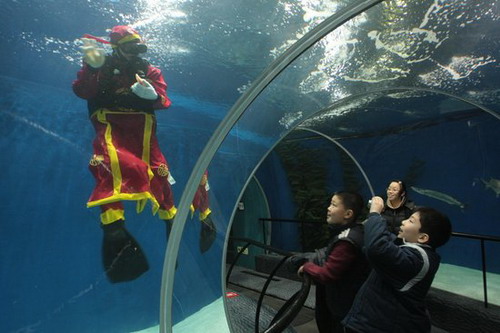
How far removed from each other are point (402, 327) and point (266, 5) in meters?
2.25

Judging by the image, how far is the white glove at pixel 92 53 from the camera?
1598 mm

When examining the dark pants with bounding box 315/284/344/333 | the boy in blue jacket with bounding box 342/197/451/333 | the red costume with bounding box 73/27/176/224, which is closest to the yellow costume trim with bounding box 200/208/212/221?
the red costume with bounding box 73/27/176/224

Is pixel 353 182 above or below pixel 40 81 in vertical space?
above

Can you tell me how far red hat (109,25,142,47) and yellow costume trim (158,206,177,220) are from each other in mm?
969

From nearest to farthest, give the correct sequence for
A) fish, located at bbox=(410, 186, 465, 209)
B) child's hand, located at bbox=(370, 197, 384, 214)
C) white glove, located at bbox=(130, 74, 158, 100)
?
1. white glove, located at bbox=(130, 74, 158, 100)
2. child's hand, located at bbox=(370, 197, 384, 214)
3. fish, located at bbox=(410, 186, 465, 209)

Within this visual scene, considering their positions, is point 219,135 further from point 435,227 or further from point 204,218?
point 435,227

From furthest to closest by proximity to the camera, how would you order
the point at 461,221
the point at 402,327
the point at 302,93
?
the point at 461,221 < the point at 302,93 < the point at 402,327

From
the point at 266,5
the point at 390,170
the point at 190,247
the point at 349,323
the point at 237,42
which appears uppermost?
the point at 390,170

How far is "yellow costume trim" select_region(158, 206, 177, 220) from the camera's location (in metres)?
1.97

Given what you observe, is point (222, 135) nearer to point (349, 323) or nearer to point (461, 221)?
point (349, 323)

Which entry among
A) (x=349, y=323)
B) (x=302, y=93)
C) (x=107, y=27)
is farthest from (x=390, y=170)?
(x=107, y=27)

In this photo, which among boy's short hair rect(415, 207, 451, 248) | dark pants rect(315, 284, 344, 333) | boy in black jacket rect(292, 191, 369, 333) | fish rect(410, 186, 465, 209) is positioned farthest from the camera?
fish rect(410, 186, 465, 209)

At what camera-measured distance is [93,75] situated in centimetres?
164

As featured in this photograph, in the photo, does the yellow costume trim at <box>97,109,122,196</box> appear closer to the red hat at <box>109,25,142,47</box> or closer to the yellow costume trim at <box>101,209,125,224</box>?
the yellow costume trim at <box>101,209,125,224</box>
